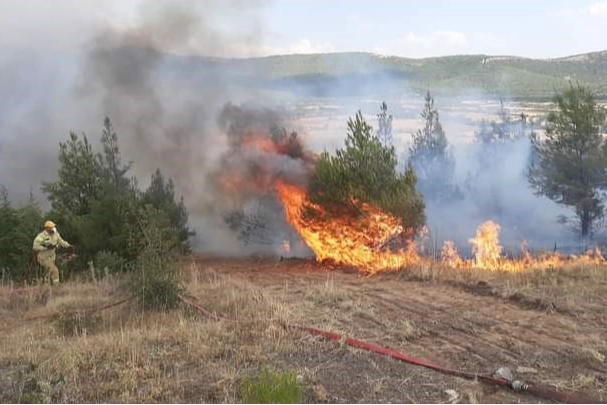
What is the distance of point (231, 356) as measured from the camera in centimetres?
805

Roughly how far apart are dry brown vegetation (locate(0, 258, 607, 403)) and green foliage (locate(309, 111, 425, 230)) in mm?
4032

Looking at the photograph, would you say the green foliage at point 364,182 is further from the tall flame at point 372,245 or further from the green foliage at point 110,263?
the green foliage at point 110,263

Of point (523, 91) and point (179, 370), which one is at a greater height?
point (523, 91)

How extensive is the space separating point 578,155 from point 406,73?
33227 mm

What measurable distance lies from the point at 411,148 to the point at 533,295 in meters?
33.7

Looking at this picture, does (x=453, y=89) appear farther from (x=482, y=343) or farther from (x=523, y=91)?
(x=482, y=343)

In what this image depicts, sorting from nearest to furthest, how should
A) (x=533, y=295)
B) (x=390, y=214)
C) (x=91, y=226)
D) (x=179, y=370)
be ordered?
(x=179, y=370)
(x=533, y=295)
(x=390, y=214)
(x=91, y=226)

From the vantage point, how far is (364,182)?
17859 millimetres

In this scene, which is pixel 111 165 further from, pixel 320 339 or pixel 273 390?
pixel 273 390

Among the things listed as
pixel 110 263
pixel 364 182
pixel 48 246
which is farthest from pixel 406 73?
pixel 48 246

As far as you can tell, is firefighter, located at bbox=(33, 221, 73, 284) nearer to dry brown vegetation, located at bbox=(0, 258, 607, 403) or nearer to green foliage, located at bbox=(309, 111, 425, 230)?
dry brown vegetation, located at bbox=(0, 258, 607, 403)

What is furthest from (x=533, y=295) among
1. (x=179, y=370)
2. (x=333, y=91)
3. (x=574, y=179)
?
(x=333, y=91)

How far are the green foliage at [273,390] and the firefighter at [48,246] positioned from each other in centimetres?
1067

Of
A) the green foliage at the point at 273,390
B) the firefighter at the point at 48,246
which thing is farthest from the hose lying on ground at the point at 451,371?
the firefighter at the point at 48,246
